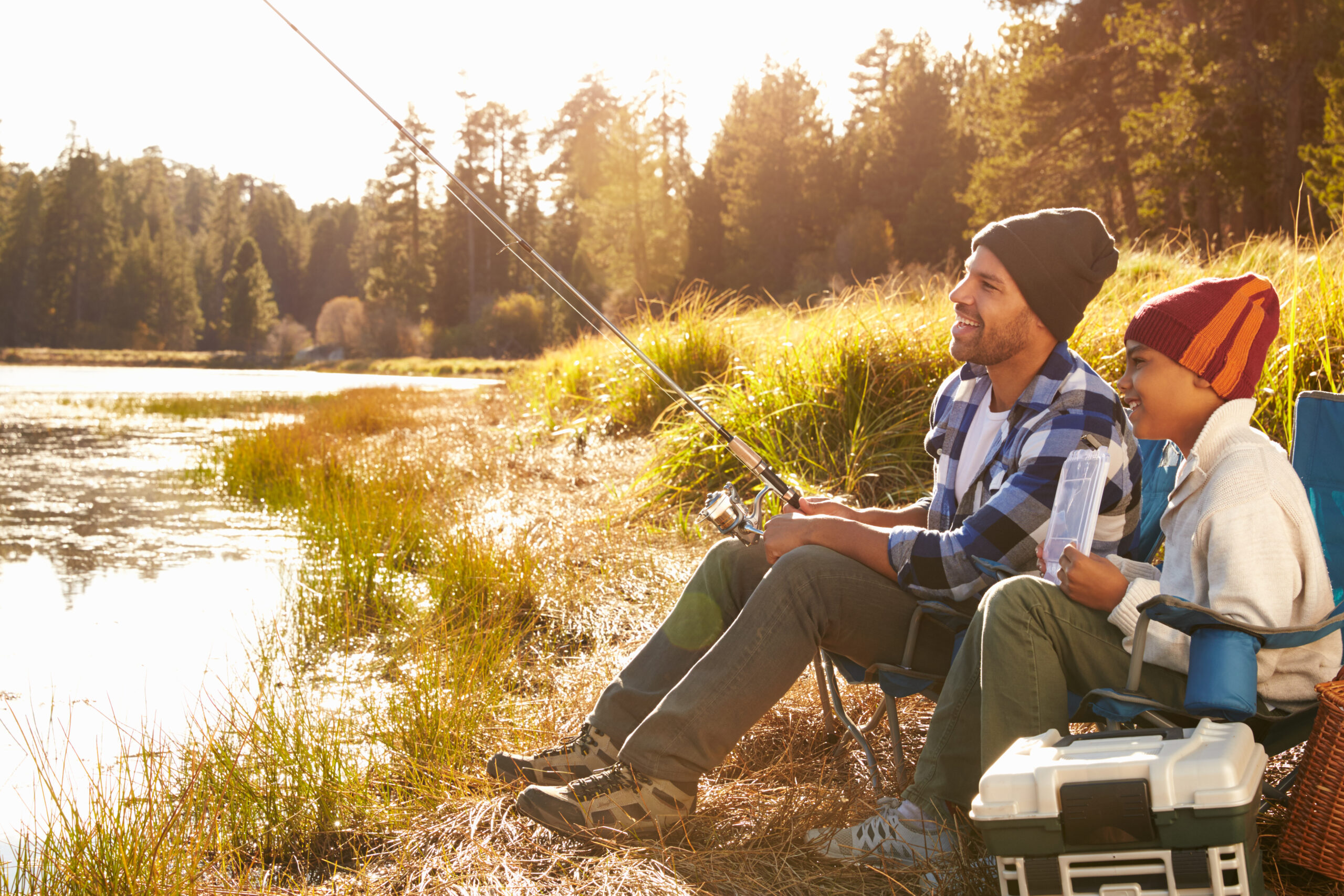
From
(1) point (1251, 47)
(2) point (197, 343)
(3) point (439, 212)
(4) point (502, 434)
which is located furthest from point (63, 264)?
(1) point (1251, 47)

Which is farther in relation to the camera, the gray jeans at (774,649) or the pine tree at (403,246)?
the pine tree at (403,246)

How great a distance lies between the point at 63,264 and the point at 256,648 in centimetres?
5301

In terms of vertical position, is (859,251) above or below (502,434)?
above

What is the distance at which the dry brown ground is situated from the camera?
198 centimetres

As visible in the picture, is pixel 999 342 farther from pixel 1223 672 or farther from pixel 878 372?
pixel 878 372

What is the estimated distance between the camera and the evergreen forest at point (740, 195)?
1407 cm

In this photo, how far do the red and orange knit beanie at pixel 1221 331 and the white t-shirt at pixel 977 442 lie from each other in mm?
438

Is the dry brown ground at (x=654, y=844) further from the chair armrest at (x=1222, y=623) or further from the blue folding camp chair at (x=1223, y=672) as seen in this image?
the chair armrest at (x=1222, y=623)

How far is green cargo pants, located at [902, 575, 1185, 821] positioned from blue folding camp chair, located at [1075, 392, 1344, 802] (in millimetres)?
52

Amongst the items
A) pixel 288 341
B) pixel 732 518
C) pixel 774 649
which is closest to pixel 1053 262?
pixel 732 518

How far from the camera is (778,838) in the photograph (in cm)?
219

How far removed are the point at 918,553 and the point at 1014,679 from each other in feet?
1.40

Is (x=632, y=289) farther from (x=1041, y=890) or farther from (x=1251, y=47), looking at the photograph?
(x=1041, y=890)

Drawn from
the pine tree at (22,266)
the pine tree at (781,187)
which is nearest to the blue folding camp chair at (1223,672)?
the pine tree at (781,187)
